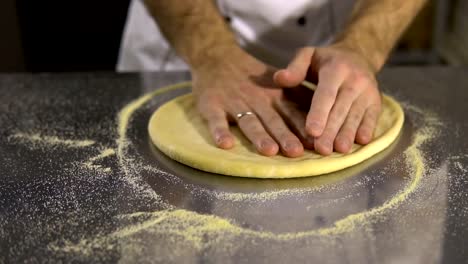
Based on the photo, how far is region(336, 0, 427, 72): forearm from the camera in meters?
1.01

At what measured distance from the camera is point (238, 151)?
2.74ft

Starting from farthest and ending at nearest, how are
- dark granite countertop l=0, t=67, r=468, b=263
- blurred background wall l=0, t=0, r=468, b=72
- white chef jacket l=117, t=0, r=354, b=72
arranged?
blurred background wall l=0, t=0, r=468, b=72, white chef jacket l=117, t=0, r=354, b=72, dark granite countertop l=0, t=67, r=468, b=263

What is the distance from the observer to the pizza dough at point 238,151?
30.5 inches

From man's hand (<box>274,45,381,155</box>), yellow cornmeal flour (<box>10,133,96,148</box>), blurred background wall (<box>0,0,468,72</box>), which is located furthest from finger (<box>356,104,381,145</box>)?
blurred background wall (<box>0,0,468,72</box>)

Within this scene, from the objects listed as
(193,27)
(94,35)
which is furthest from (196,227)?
(94,35)

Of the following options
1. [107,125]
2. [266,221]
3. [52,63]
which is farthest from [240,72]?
[52,63]

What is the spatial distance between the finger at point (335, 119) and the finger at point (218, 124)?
0.42 feet

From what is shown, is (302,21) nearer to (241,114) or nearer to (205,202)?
(241,114)

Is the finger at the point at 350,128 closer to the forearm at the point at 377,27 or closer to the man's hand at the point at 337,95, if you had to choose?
the man's hand at the point at 337,95

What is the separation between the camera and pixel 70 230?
67 centimetres

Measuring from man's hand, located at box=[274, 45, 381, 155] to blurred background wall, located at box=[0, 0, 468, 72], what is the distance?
134cm

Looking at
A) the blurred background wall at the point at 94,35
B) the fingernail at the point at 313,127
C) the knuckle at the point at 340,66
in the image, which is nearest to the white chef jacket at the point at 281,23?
the knuckle at the point at 340,66

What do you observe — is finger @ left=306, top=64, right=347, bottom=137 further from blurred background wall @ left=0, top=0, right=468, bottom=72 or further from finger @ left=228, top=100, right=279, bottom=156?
blurred background wall @ left=0, top=0, right=468, bottom=72

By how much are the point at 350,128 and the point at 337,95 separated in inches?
2.3
